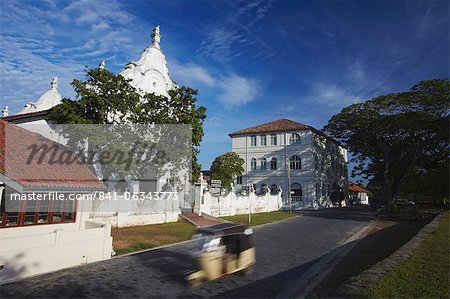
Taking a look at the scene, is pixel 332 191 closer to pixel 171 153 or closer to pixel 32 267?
pixel 171 153

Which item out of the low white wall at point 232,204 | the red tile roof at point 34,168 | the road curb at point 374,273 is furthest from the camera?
the low white wall at point 232,204

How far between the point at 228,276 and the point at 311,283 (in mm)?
2563

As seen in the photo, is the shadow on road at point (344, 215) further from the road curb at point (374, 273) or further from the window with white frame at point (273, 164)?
the road curb at point (374, 273)

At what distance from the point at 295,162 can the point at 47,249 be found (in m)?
40.4

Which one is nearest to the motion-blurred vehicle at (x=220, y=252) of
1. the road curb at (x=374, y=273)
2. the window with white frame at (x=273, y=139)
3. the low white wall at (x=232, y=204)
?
the road curb at (x=374, y=273)

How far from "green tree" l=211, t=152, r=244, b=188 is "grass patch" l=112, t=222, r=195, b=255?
2061 cm

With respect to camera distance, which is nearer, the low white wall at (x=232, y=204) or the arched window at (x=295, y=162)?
the low white wall at (x=232, y=204)

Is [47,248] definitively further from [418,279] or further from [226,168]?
[226,168]

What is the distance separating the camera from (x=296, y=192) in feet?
151

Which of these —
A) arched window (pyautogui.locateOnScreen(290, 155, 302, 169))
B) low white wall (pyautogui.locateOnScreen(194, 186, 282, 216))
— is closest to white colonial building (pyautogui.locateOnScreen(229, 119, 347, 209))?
arched window (pyautogui.locateOnScreen(290, 155, 302, 169))

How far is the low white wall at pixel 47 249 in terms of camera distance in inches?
346

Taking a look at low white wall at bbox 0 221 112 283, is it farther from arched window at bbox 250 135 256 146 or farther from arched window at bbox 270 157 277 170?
arched window at bbox 250 135 256 146

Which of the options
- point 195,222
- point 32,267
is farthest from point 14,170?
point 195,222

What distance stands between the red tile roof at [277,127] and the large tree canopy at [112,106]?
89.8 ft
